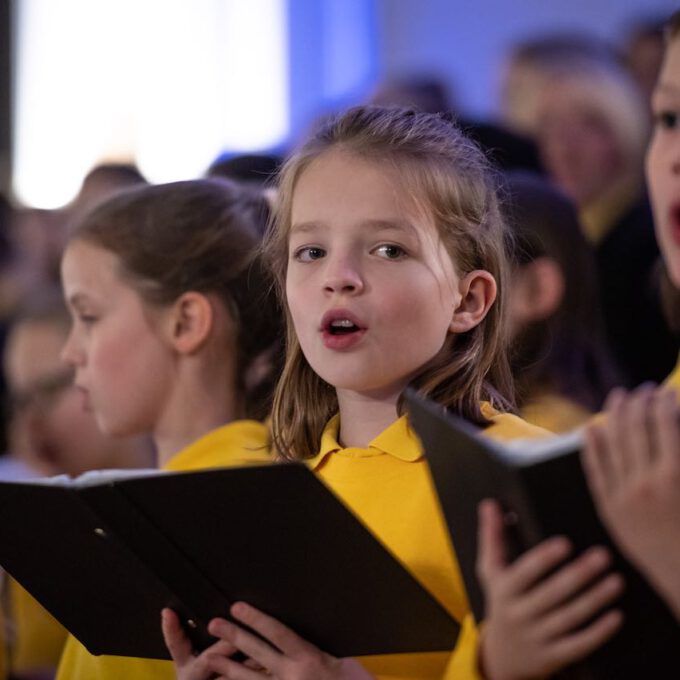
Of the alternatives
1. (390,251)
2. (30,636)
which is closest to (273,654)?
(390,251)

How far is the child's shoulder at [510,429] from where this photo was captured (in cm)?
136

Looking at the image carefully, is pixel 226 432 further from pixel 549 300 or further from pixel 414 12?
pixel 414 12

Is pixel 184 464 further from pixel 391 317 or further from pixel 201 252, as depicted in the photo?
pixel 391 317

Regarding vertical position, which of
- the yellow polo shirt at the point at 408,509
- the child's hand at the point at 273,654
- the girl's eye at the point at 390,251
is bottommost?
the child's hand at the point at 273,654

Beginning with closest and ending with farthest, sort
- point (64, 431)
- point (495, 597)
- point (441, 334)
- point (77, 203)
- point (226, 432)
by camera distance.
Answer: point (495, 597), point (441, 334), point (226, 432), point (64, 431), point (77, 203)

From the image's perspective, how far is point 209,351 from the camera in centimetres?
193

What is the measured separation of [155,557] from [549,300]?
4.10 feet

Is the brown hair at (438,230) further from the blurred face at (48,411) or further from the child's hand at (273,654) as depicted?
the blurred face at (48,411)

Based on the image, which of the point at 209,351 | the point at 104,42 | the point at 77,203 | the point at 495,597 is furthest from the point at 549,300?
the point at 104,42

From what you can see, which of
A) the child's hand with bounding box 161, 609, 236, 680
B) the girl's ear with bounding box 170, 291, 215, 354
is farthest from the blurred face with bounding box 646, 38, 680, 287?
the girl's ear with bounding box 170, 291, 215, 354

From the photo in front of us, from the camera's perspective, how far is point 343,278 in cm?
142

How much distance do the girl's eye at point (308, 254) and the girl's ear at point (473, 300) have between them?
174mm

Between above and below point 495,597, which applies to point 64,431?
below

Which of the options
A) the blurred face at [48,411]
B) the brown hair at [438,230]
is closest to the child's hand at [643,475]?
the brown hair at [438,230]
